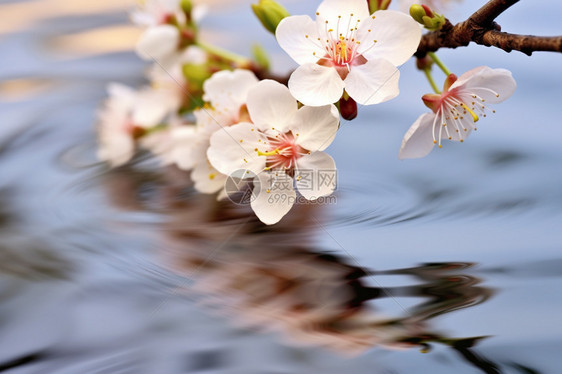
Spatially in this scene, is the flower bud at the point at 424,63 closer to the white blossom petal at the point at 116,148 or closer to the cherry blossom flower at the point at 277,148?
the cherry blossom flower at the point at 277,148

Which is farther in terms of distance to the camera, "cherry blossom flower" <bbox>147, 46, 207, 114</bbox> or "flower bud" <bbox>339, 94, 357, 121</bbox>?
"cherry blossom flower" <bbox>147, 46, 207, 114</bbox>

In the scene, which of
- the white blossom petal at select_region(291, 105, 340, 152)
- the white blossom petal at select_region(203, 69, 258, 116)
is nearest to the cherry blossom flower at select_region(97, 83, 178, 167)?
the white blossom petal at select_region(203, 69, 258, 116)

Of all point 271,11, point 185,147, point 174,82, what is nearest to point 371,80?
point 271,11

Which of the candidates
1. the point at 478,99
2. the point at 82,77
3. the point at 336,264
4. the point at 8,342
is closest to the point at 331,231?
the point at 336,264

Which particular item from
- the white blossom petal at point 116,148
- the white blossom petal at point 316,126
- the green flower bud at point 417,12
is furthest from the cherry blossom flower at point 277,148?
the white blossom petal at point 116,148

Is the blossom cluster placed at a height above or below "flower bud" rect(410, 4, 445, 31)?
below

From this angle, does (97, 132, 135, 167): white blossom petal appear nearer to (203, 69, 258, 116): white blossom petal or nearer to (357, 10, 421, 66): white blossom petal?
(203, 69, 258, 116): white blossom petal
